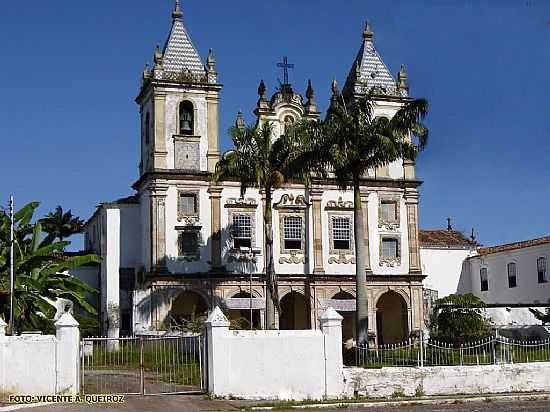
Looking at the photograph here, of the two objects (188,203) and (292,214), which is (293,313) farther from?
(188,203)

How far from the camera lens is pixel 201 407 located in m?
22.5

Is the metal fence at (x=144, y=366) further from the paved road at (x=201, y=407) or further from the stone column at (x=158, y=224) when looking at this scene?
the stone column at (x=158, y=224)

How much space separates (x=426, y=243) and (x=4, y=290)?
102ft

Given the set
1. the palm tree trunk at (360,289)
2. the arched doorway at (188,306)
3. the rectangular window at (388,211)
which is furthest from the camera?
the rectangular window at (388,211)

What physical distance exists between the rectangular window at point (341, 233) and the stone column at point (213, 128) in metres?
7.05

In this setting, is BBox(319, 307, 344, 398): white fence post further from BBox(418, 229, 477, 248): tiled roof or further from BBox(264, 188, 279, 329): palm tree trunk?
BBox(418, 229, 477, 248): tiled roof

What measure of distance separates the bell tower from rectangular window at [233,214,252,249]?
289 cm

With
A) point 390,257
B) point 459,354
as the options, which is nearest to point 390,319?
point 390,257

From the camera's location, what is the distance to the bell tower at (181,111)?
150ft

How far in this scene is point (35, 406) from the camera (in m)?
21.2

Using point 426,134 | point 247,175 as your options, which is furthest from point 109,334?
point 426,134

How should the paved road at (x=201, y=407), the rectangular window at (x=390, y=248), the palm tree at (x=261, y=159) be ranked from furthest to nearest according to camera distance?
the rectangular window at (x=390, y=248)
the palm tree at (x=261, y=159)
the paved road at (x=201, y=407)

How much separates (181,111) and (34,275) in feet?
52.0

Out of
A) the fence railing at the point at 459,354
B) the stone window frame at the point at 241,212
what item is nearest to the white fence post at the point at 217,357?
the fence railing at the point at 459,354
